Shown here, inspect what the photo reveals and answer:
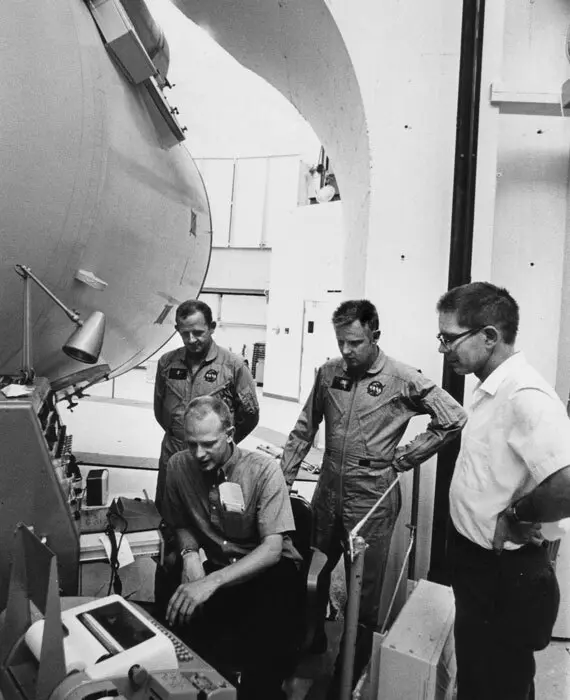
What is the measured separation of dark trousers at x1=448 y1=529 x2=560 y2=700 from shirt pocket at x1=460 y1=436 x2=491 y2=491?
16 centimetres

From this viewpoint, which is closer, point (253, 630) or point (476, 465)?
point (476, 465)

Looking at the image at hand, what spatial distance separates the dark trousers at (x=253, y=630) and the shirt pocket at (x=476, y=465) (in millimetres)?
591

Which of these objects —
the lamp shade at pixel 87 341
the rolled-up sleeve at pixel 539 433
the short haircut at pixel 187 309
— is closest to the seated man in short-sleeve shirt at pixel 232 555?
the lamp shade at pixel 87 341

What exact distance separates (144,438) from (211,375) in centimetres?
306

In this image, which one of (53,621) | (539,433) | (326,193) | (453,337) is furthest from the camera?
(326,193)

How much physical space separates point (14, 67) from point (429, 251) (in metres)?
1.69

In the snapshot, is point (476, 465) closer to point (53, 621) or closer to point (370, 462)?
point (370, 462)

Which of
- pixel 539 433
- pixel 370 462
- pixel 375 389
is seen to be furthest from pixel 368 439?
pixel 539 433

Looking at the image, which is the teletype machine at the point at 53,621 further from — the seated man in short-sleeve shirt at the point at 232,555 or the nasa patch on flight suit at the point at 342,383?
the nasa patch on flight suit at the point at 342,383

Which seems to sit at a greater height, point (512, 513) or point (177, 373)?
point (177, 373)

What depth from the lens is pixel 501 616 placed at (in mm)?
1330

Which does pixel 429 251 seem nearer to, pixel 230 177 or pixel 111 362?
pixel 111 362

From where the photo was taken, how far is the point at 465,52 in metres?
2.25

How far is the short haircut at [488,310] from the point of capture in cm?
139
